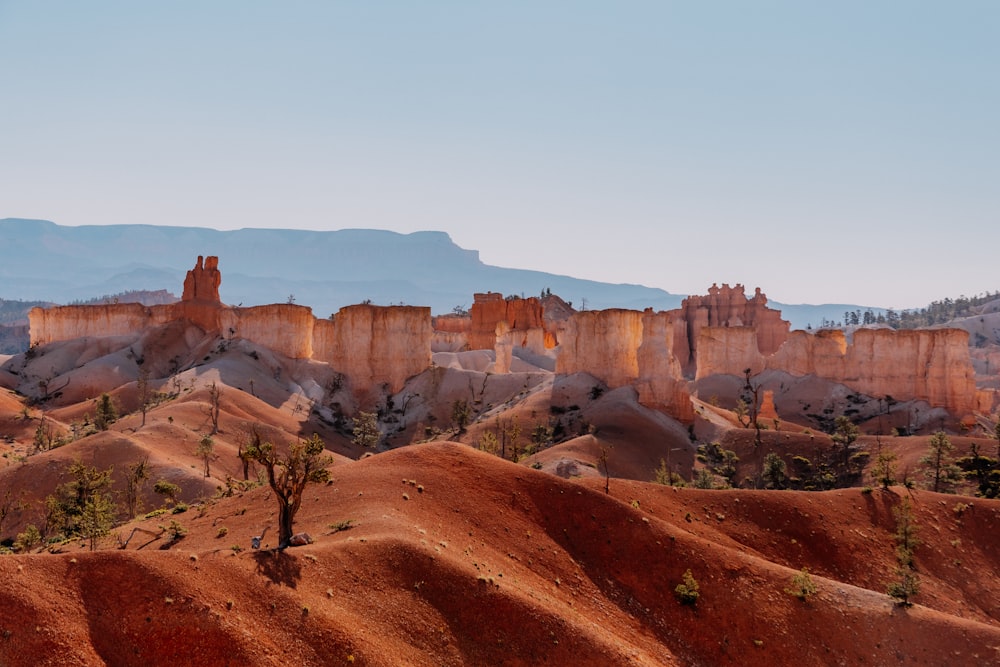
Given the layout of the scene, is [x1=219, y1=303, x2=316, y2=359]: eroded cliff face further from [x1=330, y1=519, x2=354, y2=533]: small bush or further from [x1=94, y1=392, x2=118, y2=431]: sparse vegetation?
[x1=330, y1=519, x2=354, y2=533]: small bush

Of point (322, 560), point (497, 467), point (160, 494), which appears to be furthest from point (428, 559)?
point (160, 494)

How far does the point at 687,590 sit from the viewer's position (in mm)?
36469

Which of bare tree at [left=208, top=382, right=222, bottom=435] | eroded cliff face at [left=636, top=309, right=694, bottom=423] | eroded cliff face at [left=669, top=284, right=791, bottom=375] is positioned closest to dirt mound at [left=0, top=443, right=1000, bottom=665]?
bare tree at [left=208, top=382, right=222, bottom=435]

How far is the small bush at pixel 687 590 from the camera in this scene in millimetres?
36250

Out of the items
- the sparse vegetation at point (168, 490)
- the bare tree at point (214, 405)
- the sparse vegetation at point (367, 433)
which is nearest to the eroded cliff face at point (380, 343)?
the sparse vegetation at point (367, 433)

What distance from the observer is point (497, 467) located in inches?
1634

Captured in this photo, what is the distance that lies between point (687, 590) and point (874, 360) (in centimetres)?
7120

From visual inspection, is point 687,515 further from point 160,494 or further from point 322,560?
point 160,494

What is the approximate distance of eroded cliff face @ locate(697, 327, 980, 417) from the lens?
93562mm

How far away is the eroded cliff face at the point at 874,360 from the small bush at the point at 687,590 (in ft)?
224

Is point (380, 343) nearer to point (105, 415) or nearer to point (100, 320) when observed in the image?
point (105, 415)

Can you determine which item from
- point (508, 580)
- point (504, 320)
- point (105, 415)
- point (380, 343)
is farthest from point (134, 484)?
point (504, 320)

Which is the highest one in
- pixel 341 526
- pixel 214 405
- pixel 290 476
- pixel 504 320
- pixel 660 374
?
pixel 504 320

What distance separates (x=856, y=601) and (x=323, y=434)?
52.6 metres
